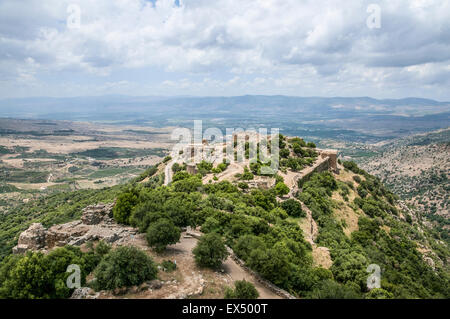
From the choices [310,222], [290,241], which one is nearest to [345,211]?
[310,222]

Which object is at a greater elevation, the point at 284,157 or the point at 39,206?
the point at 284,157

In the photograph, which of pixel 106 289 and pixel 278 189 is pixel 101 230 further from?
pixel 278 189

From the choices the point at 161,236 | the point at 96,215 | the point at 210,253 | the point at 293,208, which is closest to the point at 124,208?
the point at 96,215

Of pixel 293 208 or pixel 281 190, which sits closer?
pixel 293 208

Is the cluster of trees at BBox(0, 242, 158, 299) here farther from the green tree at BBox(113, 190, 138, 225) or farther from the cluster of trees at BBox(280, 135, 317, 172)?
the cluster of trees at BBox(280, 135, 317, 172)

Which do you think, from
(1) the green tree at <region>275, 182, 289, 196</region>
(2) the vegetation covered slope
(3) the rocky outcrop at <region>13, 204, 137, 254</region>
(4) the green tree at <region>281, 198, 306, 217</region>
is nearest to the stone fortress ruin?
(1) the green tree at <region>275, 182, 289, 196</region>

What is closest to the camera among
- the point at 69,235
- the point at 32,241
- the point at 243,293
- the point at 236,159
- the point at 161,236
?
the point at 243,293

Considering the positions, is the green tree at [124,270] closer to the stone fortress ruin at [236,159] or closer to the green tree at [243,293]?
the green tree at [243,293]

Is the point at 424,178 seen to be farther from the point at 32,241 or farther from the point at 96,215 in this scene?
the point at 32,241

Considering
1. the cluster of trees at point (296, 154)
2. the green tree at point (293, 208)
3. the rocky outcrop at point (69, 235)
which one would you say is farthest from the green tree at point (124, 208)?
the cluster of trees at point (296, 154)
